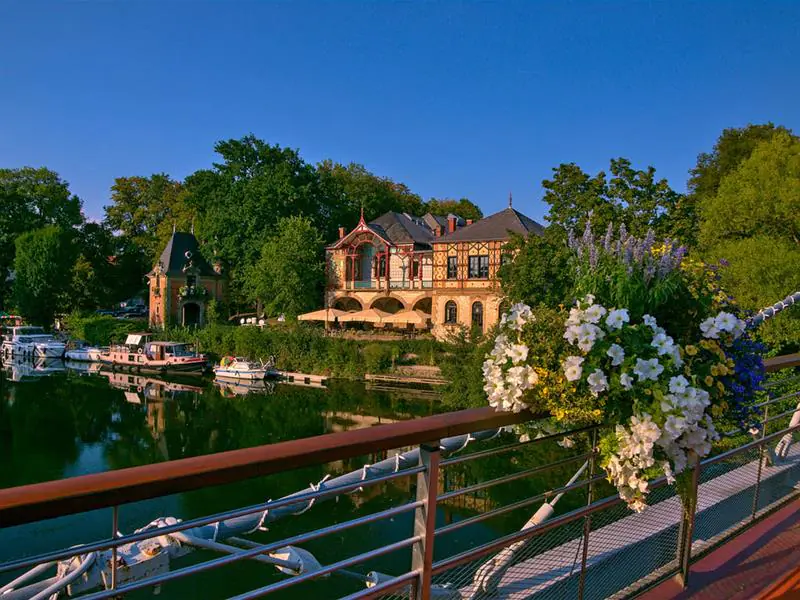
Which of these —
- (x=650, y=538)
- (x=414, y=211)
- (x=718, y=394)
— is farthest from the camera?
(x=414, y=211)

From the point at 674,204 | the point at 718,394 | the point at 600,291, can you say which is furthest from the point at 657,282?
the point at 674,204

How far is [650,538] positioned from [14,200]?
181ft

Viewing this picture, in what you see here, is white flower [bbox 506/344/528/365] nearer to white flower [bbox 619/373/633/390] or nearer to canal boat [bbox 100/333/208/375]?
white flower [bbox 619/373/633/390]

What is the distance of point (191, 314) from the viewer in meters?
43.0

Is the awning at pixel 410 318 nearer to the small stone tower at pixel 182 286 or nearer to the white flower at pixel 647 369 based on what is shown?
the small stone tower at pixel 182 286

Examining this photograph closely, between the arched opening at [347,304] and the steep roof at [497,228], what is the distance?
24.5ft

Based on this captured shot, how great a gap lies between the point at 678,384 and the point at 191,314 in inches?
1718

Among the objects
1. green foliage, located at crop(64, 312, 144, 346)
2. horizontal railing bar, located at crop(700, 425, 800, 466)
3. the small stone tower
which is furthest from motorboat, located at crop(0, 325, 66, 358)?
horizontal railing bar, located at crop(700, 425, 800, 466)

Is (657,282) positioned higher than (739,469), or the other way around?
(657,282)

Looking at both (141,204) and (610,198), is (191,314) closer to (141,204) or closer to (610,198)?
(141,204)

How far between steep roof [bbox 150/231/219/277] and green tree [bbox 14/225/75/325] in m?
8.27

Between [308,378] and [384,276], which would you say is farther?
[384,276]

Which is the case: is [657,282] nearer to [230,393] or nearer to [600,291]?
[600,291]

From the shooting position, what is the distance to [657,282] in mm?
2564
